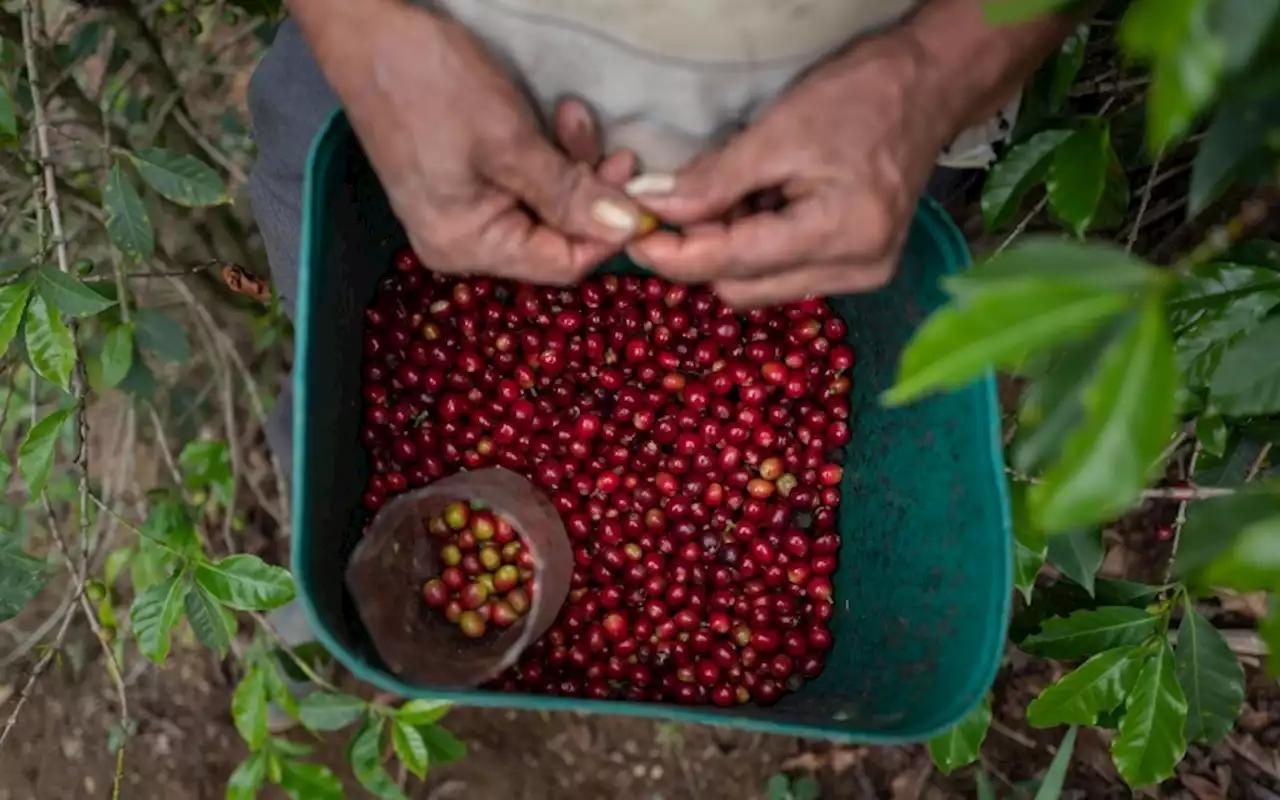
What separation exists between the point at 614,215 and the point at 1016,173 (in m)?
0.44

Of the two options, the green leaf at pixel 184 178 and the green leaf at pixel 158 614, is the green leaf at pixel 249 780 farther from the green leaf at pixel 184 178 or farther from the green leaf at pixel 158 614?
the green leaf at pixel 184 178

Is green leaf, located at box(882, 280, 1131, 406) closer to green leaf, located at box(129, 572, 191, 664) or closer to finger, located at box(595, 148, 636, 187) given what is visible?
finger, located at box(595, 148, 636, 187)

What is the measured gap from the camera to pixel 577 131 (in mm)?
926

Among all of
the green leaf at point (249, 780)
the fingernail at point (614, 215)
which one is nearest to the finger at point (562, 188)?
the fingernail at point (614, 215)

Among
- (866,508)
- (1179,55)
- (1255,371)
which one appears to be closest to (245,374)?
(866,508)

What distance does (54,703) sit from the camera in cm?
179

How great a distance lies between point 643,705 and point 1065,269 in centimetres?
71

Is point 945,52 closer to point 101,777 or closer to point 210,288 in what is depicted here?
point 210,288

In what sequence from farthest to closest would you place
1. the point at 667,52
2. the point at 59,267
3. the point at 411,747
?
the point at 411,747 < the point at 59,267 < the point at 667,52

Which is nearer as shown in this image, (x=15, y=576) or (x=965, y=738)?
(x=15, y=576)

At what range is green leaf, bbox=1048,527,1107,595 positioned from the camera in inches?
39.2

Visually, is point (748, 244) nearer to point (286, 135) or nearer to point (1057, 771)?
point (286, 135)

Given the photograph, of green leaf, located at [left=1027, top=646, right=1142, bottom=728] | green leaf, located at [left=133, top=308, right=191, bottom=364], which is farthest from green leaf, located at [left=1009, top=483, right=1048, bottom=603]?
green leaf, located at [left=133, top=308, right=191, bottom=364]

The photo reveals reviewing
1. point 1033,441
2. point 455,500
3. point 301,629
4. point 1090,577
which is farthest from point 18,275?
point 1090,577
